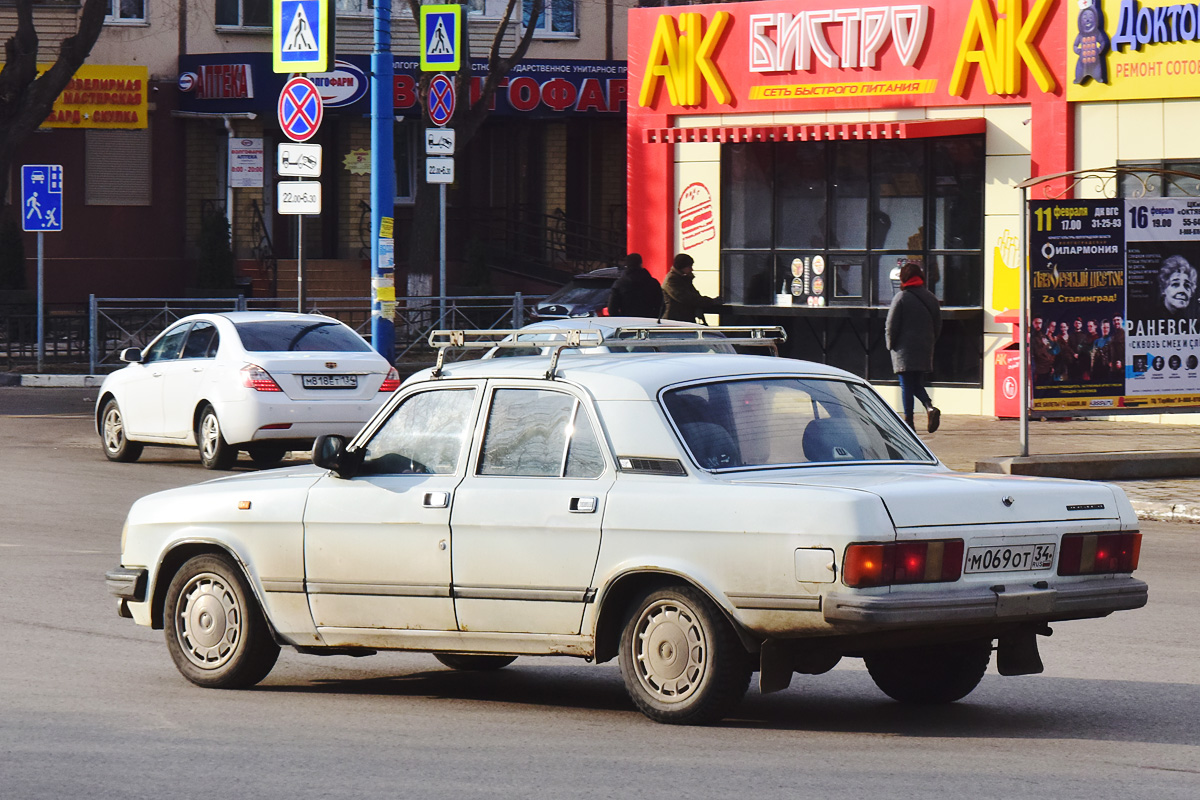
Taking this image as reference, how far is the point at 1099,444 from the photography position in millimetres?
19484

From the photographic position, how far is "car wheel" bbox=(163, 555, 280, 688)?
8.30m

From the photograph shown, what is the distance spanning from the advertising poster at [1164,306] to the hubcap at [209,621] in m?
11.1

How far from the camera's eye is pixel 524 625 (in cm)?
754

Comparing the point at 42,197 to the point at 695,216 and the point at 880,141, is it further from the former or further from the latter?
the point at 880,141

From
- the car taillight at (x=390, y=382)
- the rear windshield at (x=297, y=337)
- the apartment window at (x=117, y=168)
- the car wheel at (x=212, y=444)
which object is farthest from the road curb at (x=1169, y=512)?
the apartment window at (x=117, y=168)

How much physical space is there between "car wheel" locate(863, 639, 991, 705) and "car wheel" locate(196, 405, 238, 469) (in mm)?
11161

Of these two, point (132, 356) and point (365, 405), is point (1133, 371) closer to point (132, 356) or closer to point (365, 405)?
point (365, 405)

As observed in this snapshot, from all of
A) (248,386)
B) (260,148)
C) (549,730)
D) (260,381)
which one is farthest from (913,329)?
(260,148)

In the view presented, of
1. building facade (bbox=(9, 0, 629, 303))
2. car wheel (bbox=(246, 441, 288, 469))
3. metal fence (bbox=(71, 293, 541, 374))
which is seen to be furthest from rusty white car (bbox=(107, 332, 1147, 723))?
building facade (bbox=(9, 0, 629, 303))

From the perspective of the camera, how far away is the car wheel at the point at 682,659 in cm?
704

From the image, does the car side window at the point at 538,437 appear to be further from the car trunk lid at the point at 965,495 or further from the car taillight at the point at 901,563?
the car taillight at the point at 901,563

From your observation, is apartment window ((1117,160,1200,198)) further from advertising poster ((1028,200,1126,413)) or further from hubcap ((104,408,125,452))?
hubcap ((104,408,125,452))

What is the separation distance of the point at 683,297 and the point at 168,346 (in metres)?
5.40

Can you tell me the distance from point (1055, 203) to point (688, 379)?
33.7ft
